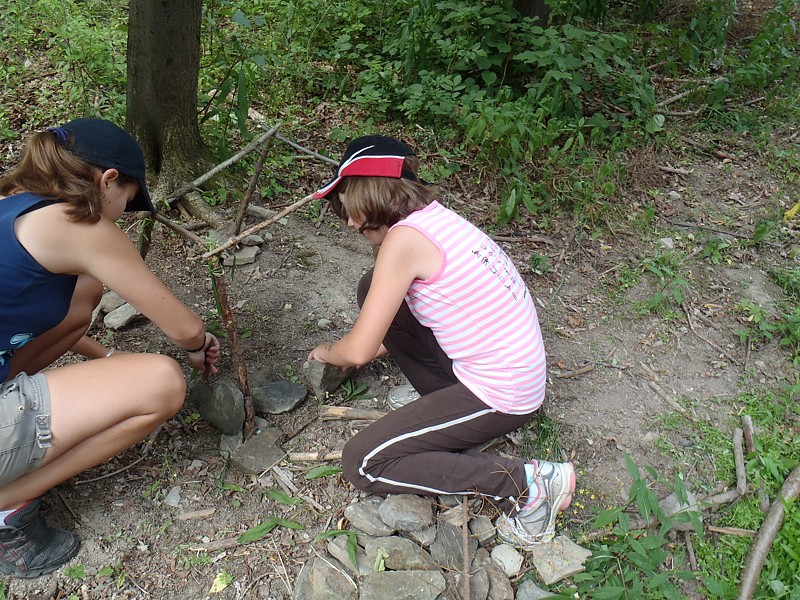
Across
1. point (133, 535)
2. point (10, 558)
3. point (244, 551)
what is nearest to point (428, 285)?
point (244, 551)

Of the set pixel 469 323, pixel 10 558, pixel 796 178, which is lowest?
pixel 796 178

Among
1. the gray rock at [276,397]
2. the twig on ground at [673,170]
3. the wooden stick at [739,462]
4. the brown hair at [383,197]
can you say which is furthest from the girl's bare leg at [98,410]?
the twig on ground at [673,170]

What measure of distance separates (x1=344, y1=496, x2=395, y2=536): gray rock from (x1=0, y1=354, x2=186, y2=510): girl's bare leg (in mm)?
789

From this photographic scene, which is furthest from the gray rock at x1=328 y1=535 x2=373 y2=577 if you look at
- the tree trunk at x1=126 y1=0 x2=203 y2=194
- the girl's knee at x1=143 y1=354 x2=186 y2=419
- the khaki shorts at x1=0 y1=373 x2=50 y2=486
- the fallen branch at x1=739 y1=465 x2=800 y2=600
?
the tree trunk at x1=126 y1=0 x2=203 y2=194

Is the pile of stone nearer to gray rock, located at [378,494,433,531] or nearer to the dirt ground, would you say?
gray rock, located at [378,494,433,531]

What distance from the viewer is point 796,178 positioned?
4961 millimetres

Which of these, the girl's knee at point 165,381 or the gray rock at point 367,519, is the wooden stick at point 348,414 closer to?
the gray rock at point 367,519

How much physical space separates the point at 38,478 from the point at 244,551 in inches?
30.1

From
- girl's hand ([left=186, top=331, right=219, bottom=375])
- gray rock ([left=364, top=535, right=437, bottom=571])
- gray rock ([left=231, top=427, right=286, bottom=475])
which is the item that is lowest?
gray rock ([left=364, top=535, right=437, bottom=571])

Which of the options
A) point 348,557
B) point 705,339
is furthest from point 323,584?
point 705,339

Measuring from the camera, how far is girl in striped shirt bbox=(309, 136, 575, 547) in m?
2.23

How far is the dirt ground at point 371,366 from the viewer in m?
2.32

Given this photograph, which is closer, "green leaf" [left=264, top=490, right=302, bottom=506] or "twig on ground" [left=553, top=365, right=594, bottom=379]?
"green leaf" [left=264, top=490, right=302, bottom=506]

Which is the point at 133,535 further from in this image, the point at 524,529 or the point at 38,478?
the point at 524,529
